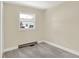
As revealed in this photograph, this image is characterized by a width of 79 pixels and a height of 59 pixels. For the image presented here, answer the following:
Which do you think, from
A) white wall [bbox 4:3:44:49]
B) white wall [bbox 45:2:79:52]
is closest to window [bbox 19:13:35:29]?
white wall [bbox 4:3:44:49]

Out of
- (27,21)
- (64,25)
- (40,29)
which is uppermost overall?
(27,21)

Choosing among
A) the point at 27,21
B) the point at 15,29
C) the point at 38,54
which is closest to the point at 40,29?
the point at 27,21

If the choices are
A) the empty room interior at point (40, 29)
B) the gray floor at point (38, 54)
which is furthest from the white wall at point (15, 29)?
the gray floor at point (38, 54)

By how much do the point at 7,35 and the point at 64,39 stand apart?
2.40 metres

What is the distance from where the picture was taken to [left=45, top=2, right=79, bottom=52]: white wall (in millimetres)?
2813

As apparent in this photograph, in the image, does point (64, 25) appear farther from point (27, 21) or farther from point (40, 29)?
point (27, 21)

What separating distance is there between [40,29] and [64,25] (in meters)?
1.57

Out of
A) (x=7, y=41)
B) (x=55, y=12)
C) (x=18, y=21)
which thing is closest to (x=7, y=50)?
(x=7, y=41)

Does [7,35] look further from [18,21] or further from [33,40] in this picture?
[33,40]

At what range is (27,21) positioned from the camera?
4059 millimetres

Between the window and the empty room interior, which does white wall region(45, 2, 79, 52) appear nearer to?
the empty room interior

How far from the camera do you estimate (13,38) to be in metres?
3.34

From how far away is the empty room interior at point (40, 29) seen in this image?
9.27 feet

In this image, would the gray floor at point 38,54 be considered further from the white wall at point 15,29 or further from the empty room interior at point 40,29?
the white wall at point 15,29
